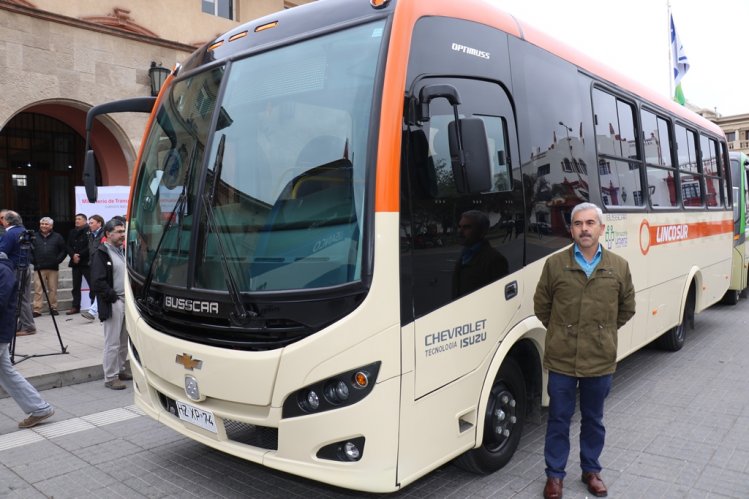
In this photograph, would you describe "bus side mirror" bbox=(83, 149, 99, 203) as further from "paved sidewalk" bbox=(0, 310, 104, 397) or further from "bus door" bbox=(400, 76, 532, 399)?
"paved sidewalk" bbox=(0, 310, 104, 397)

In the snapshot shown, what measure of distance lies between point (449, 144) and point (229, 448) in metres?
2.10

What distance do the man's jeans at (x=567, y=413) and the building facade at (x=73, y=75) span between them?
36.5 ft

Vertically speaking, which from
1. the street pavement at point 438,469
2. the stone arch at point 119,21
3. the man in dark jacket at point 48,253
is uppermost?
the stone arch at point 119,21

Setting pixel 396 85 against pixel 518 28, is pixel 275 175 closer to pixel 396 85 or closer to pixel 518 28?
pixel 396 85

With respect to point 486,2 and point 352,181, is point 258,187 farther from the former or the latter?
point 486,2

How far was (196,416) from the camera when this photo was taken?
3.59 metres

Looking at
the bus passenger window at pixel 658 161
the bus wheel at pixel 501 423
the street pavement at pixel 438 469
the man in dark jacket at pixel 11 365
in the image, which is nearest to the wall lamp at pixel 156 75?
the street pavement at pixel 438 469

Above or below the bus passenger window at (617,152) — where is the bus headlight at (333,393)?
below

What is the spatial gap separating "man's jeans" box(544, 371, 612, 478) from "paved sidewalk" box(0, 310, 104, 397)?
18.0ft

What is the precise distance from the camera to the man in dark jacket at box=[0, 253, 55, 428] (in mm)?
4979

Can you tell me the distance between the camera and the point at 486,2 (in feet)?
13.6

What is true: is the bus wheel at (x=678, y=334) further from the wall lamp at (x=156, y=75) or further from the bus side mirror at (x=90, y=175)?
the wall lamp at (x=156, y=75)

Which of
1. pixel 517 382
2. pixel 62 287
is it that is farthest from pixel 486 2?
pixel 62 287

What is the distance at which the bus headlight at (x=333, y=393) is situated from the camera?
3.08m
